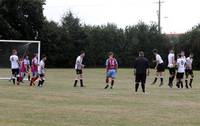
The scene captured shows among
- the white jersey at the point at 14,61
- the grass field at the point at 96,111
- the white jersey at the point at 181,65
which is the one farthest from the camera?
the white jersey at the point at 14,61

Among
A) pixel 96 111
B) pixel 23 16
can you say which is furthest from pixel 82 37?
pixel 96 111

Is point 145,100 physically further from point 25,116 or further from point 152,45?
point 152,45

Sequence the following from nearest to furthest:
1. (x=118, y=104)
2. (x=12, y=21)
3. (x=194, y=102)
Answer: (x=118, y=104) < (x=194, y=102) < (x=12, y=21)

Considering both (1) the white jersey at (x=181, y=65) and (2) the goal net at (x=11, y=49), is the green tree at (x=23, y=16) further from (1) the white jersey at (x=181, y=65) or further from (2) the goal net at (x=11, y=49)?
(1) the white jersey at (x=181, y=65)

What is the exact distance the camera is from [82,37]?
8300 cm

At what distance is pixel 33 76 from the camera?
3212 cm

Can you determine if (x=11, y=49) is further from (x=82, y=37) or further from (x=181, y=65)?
(x=82, y=37)

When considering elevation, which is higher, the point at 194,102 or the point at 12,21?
the point at 12,21

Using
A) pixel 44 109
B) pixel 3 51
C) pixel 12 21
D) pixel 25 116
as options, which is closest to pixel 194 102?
pixel 44 109

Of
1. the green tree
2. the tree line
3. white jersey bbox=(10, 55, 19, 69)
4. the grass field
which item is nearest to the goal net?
white jersey bbox=(10, 55, 19, 69)

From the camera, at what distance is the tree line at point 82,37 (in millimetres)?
76812

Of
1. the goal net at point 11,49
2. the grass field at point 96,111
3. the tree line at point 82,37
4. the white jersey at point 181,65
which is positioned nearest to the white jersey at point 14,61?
the goal net at point 11,49

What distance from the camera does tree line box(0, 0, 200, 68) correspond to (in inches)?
3024

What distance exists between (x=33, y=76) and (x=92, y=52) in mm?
50493
